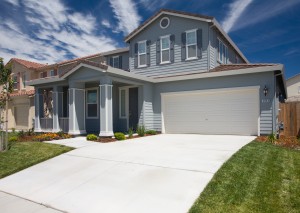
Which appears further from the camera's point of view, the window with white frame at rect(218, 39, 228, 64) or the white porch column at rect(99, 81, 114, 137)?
the window with white frame at rect(218, 39, 228, 64)

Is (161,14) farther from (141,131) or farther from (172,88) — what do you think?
(141,131)

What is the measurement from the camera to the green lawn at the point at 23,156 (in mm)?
6637

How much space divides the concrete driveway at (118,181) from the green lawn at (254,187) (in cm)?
27

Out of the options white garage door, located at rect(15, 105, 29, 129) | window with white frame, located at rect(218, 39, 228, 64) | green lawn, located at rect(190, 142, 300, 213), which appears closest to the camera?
green lawn, located at rect(190, 142, 300, 213)

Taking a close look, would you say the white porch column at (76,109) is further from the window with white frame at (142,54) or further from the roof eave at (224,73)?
the roof eave at (224,73)

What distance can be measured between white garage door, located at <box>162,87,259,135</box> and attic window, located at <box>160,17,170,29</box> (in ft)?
15.1

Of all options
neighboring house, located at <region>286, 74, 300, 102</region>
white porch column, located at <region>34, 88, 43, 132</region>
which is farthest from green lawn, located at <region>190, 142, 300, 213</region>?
neighboring house, located at <region>286, 74, 300, 102</region>

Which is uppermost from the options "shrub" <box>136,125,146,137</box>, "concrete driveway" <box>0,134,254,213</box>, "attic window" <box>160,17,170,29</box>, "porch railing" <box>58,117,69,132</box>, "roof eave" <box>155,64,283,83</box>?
"attic window" <box>160,17,170,29</box>

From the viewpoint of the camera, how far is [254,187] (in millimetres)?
4352

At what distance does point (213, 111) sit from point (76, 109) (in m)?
7.58

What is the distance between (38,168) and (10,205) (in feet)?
7.24

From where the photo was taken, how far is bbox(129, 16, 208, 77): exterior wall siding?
13266 mm

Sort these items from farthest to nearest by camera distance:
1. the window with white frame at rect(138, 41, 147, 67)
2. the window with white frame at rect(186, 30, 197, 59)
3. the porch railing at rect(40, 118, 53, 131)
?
the window with white frame at rect(138, 41, 147, 67) < the porch railing at rect(40, 118, 53, 131) < the window with white frame at rect(186, 30, 197, 59)

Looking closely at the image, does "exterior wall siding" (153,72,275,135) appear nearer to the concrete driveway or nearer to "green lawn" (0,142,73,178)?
the concrete driveway
